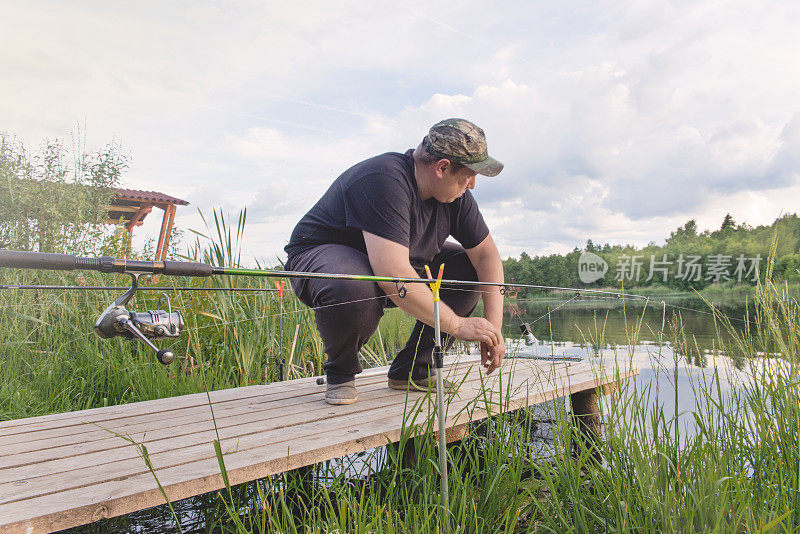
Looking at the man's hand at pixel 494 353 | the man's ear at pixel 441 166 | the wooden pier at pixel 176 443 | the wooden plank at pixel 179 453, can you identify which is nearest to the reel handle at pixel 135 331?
the wooden pier at pixel 176 443

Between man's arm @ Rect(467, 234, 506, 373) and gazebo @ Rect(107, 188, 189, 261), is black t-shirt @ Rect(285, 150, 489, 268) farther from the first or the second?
gazebo @ Rect(107, 188, 189, 261)

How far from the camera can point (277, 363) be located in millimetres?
3664

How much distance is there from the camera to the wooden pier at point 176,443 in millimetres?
1320

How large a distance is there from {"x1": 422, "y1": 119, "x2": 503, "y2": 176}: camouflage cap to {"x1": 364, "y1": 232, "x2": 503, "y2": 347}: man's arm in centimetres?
46

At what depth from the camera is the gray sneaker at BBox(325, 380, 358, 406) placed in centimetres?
233

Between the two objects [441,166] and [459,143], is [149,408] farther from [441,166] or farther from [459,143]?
[459,143]

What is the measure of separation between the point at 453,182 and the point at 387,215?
0.39m

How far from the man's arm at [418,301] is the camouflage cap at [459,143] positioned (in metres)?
0.46

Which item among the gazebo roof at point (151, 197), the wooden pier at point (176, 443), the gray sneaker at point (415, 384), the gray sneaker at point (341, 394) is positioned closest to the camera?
the wooden pier at point (176, 443)

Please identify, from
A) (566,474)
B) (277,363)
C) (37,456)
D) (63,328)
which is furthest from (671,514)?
(63,328)

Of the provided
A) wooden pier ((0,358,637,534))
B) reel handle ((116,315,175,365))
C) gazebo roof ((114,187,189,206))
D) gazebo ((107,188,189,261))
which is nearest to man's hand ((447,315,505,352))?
wooden pier ((0,358,637,534))

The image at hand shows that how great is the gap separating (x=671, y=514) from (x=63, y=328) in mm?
3712

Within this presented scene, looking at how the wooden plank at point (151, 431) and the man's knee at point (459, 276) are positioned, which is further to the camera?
the man's knee at point (459, 276)

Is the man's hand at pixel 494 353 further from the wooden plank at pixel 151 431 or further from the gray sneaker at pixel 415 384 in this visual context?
the wooden plank at pixel 151 431
